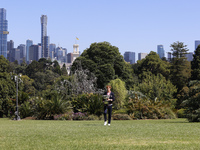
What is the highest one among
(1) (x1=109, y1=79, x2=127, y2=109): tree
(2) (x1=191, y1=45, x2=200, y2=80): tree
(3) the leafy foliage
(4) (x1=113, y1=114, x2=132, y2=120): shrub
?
(2) (x1=191, y1=45, x2=200, y2=80): tree

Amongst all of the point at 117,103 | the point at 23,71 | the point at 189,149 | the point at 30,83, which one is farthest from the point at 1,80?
the point at 23,71

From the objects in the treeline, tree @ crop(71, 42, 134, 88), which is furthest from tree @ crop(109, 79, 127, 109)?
tree @ crop(71, 42, 134, 88)

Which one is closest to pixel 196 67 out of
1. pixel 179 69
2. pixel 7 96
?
pixel 179 69

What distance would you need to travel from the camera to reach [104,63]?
5659cm

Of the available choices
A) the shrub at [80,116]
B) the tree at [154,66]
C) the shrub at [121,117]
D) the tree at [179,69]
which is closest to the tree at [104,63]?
the tree at [179,69]

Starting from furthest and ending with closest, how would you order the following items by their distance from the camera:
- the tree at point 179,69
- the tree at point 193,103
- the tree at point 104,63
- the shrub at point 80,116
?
the tree at point 179,69 < the tree at point 104,63 < the shrub at point 80,116 < the tree at point 193,103

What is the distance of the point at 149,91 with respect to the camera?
44.9 metres

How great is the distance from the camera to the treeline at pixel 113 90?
30078mm

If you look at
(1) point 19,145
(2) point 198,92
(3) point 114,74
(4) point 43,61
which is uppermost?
(4) point 43,61

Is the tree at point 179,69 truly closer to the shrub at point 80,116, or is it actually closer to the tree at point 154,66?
the tree at point 154,66

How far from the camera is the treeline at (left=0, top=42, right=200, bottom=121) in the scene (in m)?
30.1

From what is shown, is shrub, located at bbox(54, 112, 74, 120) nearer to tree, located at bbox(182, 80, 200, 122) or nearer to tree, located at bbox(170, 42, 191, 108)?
tree, located at bbox(182, 80, 200, 122)

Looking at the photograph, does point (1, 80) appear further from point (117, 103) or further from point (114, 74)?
point (114, 74)

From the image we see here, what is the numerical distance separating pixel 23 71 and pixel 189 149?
10162 cm
